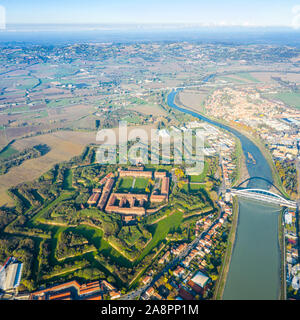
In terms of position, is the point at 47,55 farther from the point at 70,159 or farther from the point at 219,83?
the point at 70,159

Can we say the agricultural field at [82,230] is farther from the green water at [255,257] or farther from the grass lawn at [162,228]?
the green water at [255,257]

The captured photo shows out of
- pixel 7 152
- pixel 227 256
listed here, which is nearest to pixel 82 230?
pixel 227 256

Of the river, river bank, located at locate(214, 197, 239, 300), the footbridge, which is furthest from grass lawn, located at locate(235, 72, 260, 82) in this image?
river bank, located at locate(214, 197, 239, 300)

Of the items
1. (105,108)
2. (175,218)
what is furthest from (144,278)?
(105,108)

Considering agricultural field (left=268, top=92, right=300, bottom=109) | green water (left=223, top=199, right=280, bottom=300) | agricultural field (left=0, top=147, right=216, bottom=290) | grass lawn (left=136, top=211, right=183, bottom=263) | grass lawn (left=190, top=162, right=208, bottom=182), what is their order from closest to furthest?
green water (left=223, top=199, right=280, bottom=300) < agricultural field (left=0, top=147, right=216, bottom=290) < grass lawn (left=136, top=211, right=183, bottom=263) < grass lawn (left=190, top=162, right=208, bottom=182) < agricultural field (left=268, top=92, right=300, bottom=109)

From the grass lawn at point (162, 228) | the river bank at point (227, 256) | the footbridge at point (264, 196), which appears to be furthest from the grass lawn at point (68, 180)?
the footbridge at point (264, 196)

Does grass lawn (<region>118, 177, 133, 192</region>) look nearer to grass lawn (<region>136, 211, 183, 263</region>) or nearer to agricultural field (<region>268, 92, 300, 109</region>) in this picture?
grass lawn (<region>136, 211, 183, 263</region>)
